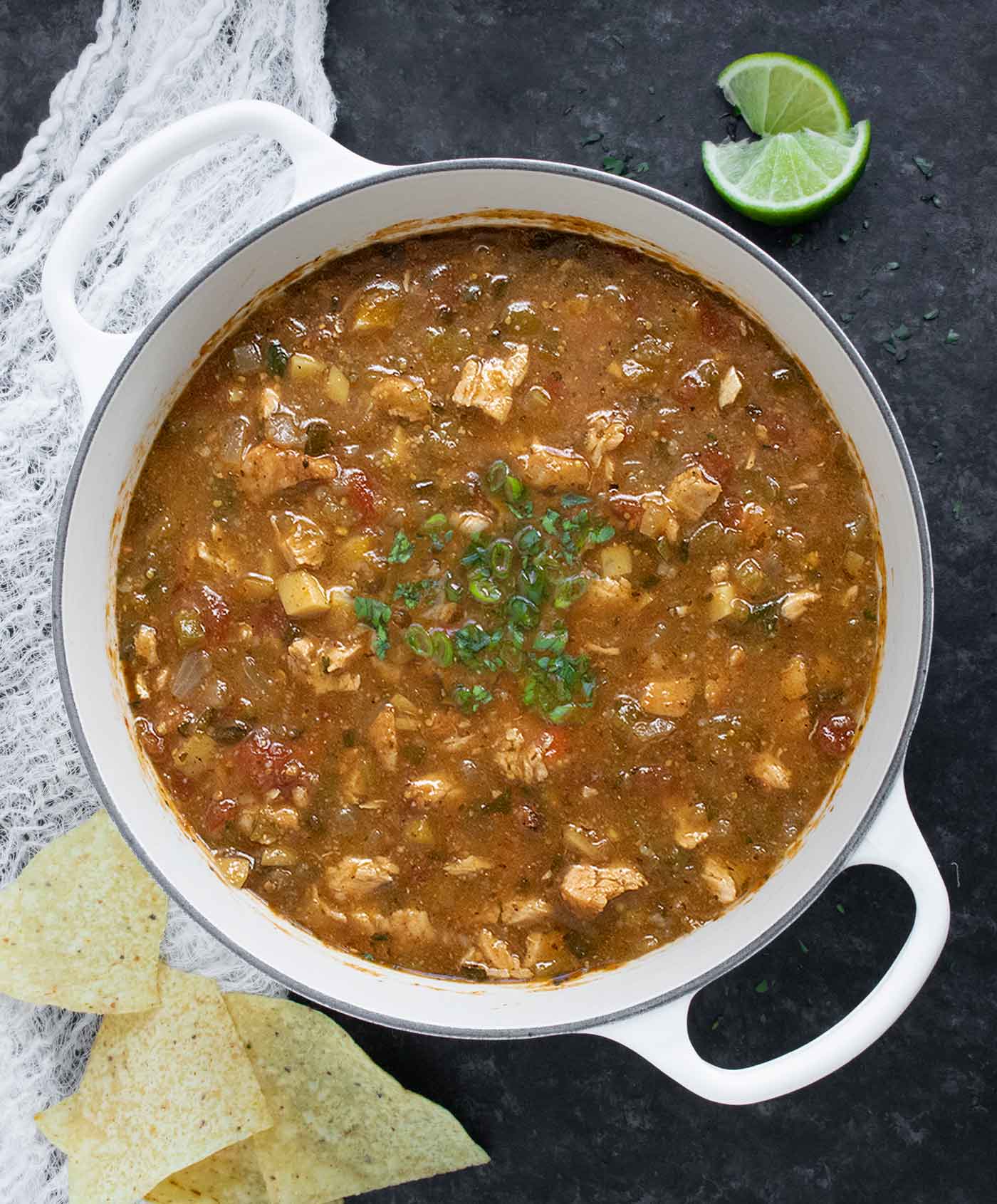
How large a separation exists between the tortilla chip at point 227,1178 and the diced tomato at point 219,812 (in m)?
1.11

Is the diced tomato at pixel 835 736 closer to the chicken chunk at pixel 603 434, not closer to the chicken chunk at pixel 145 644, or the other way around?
the chicken chunk at pixel 603 434

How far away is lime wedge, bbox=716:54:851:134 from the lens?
133 inches

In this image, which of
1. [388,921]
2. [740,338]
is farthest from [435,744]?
[740,338]

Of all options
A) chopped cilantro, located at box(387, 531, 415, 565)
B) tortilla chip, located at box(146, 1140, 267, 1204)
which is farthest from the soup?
tortilla chip, located at box(146, 1140, 267, 1204)

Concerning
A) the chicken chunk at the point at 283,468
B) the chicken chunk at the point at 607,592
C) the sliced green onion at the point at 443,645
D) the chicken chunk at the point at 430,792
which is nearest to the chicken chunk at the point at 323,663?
the sliced green onion at the point at 443,645

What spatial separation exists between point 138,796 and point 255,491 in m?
0.94

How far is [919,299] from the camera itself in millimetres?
3488

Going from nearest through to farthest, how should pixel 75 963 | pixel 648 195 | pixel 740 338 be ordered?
pixel 648 195
pixel 740 338
pixel 75 963

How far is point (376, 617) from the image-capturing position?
10.1ft

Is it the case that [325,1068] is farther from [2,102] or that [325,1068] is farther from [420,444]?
[2,102]

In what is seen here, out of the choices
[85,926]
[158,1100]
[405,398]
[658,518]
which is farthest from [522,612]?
[158,1100]

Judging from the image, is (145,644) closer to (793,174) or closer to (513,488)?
(513,488)

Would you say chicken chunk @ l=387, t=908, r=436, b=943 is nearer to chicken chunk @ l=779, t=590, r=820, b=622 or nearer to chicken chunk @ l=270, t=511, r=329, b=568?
chicken chunk @ l=270, t=511, r=329, b=568

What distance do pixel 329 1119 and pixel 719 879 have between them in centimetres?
149
